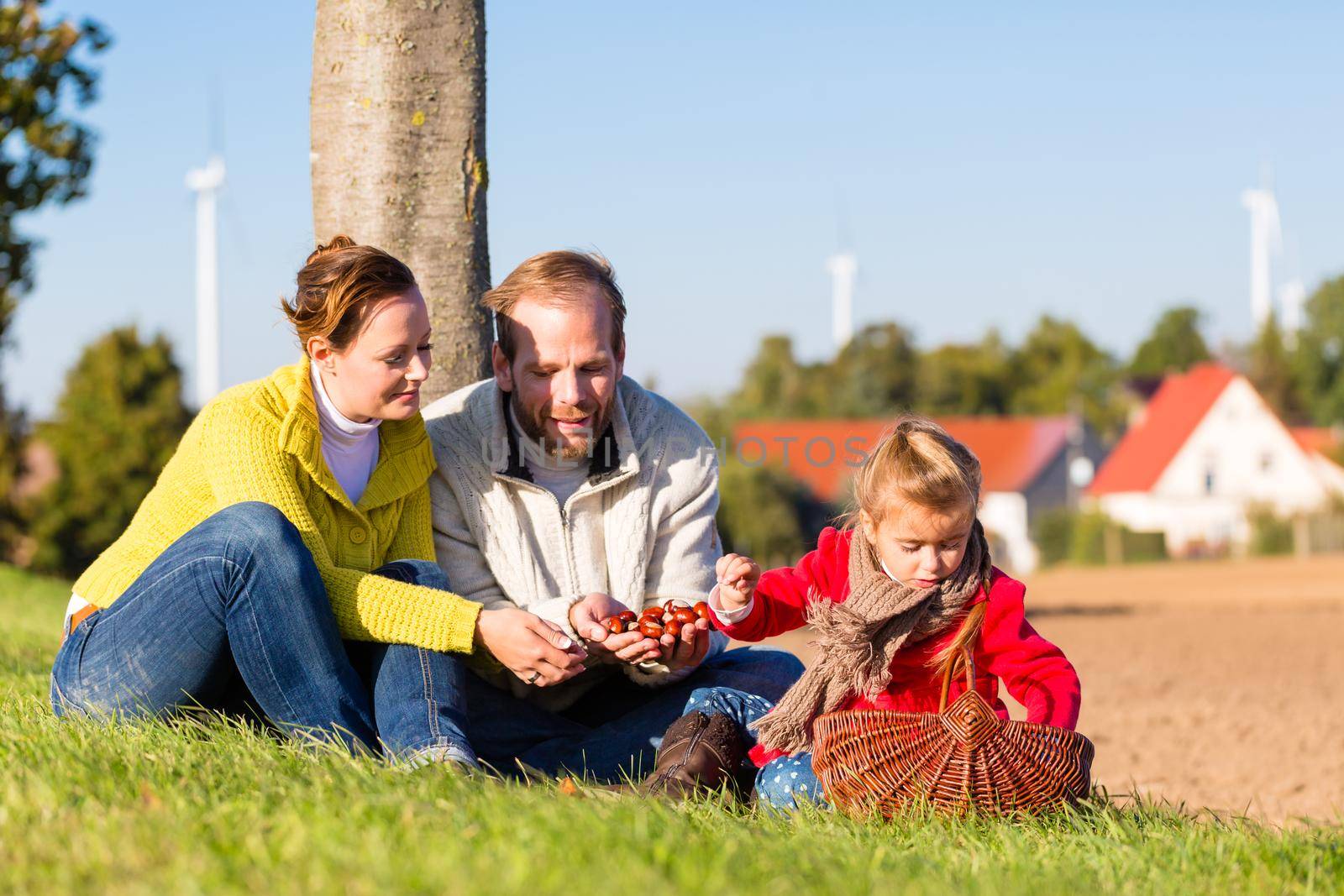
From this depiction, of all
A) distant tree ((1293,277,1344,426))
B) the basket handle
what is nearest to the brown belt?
the basket handle

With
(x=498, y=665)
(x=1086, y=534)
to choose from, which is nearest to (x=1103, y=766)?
(x=498, y=665)

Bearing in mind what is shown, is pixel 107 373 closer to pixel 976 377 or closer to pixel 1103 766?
pixel 1103 766

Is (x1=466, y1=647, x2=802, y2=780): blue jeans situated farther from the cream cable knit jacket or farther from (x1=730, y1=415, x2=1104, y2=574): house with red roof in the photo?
(x1=730, y1=415, x2=1104, y2=574): house with red roof

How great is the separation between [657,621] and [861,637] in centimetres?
→ 54

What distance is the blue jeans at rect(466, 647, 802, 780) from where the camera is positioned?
12.7 feet

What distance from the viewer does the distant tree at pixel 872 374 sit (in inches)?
2466

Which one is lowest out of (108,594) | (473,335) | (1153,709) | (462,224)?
(1153,709)

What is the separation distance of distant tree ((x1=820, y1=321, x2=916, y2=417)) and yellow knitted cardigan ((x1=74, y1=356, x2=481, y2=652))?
5743 centimetres

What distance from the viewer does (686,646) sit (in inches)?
150

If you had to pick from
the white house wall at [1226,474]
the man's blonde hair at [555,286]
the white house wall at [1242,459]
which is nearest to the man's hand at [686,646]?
the man's blonde hair at [555,286]

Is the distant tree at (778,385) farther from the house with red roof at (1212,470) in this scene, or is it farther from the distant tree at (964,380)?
the house with red roof at (1212,470)

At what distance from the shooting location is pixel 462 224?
5.05 meters

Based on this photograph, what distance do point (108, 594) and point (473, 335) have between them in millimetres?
1768

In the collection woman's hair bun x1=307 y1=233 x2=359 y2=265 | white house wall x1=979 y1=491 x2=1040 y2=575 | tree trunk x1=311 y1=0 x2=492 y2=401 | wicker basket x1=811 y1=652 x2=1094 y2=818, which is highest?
tree trunk x1=311 y1=0 x2=492 y2=401
